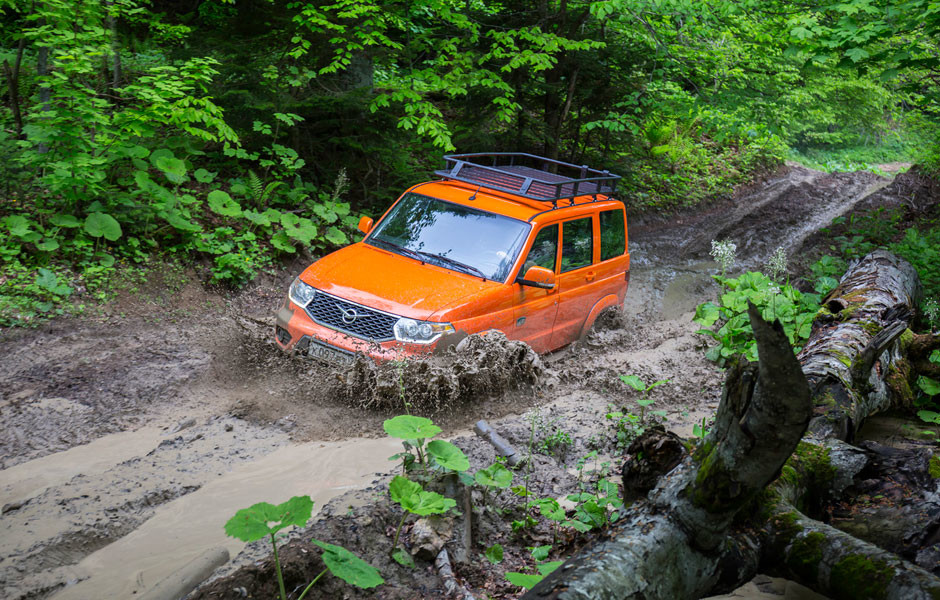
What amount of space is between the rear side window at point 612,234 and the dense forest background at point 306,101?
277cm

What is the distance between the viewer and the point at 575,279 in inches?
309

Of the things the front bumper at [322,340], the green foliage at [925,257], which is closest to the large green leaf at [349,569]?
the front bumper at [322,340]

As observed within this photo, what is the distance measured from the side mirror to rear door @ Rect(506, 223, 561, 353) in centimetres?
7

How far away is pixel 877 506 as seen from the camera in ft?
11.9

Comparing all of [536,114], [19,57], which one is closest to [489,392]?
[19,57]

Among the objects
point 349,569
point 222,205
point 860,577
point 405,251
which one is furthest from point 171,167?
point 860,577

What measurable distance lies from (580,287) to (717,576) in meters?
5.25

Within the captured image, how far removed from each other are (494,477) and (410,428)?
0.67m

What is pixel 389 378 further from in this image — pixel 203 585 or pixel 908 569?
pixel 908 569

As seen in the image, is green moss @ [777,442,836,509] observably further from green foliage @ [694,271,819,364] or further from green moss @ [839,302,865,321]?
green moss @ [839,302,865,321]

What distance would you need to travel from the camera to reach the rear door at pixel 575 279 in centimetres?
769

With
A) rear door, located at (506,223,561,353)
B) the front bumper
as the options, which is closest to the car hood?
the front bumper

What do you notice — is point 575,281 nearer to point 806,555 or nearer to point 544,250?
point 544,250

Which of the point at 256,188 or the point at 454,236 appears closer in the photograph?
the point at 454,236
